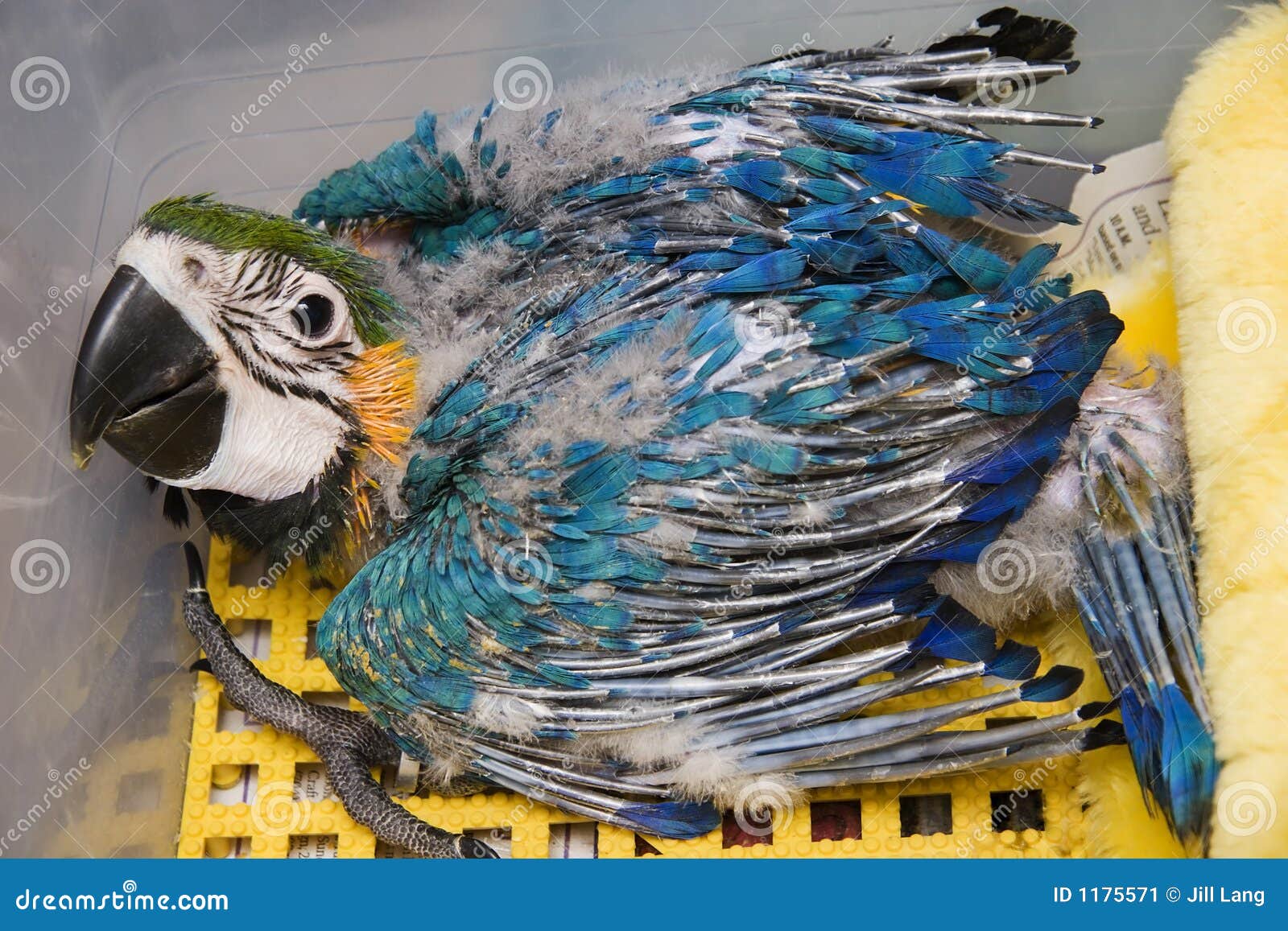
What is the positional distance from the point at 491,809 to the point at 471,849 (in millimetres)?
77

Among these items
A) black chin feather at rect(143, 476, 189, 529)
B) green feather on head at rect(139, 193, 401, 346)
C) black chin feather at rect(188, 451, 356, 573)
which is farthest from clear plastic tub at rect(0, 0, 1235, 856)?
green feather on head at rect(139, 193, 401, 346)

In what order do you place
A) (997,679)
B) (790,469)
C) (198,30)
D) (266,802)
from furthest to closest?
(198,30), (266,802), (997,679), (790,469)

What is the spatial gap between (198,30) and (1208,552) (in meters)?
1.23

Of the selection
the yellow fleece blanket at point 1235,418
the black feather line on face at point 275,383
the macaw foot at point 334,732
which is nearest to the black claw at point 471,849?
the macaw foot at point 334,732

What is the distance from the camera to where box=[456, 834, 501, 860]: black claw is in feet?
3.42

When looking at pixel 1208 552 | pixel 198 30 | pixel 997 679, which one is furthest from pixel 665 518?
pixel 198 30

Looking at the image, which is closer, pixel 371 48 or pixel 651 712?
pixel 651 712

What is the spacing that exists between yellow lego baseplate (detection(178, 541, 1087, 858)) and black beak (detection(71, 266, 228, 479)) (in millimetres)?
301

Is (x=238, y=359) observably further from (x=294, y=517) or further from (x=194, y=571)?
(x=194, y=571)

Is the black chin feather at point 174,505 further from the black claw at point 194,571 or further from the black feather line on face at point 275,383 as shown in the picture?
the black feather line on face at point 275,383

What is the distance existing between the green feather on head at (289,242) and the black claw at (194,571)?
0.38 meters

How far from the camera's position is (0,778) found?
1027mm

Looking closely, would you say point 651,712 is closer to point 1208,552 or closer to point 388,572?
point 388,572

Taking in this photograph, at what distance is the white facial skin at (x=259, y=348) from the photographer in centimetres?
91
